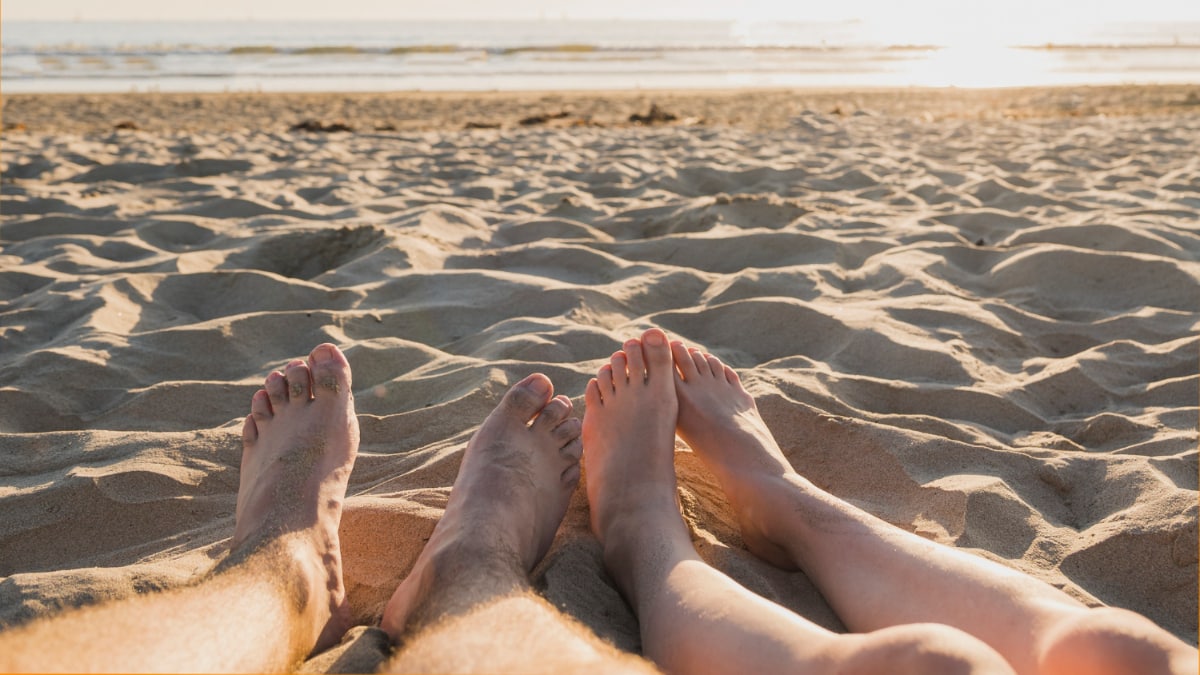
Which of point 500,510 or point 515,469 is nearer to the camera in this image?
point 500,510

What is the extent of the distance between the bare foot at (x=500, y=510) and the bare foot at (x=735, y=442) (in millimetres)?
260

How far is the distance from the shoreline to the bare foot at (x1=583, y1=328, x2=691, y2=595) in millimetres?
5717

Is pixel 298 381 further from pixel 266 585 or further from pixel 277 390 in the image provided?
pixel 266 585

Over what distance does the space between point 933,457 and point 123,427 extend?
1795mm

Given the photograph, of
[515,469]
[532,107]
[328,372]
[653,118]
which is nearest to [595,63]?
[532,107]

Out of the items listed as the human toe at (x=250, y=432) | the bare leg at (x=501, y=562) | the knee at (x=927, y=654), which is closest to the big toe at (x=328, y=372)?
the human toe at (x=250, y=432)

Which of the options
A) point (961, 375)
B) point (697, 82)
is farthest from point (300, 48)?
point (961, 375)

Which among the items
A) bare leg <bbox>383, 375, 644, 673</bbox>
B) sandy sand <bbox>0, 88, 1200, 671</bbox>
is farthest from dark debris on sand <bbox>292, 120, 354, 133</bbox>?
bare leg <bbox>383, 375, 644, 673</bbox>

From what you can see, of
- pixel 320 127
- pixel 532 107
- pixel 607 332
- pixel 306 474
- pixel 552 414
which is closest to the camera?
pixel 306 474

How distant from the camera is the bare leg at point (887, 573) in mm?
1013

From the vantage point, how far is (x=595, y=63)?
17.8 m

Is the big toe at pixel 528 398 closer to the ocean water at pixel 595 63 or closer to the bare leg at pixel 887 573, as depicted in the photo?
the bare leg at pixel 887 573

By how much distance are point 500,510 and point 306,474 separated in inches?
15.5

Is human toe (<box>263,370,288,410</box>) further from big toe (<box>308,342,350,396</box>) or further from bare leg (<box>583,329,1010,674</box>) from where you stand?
bare leg (<box>583,329,1010,674</box>)
